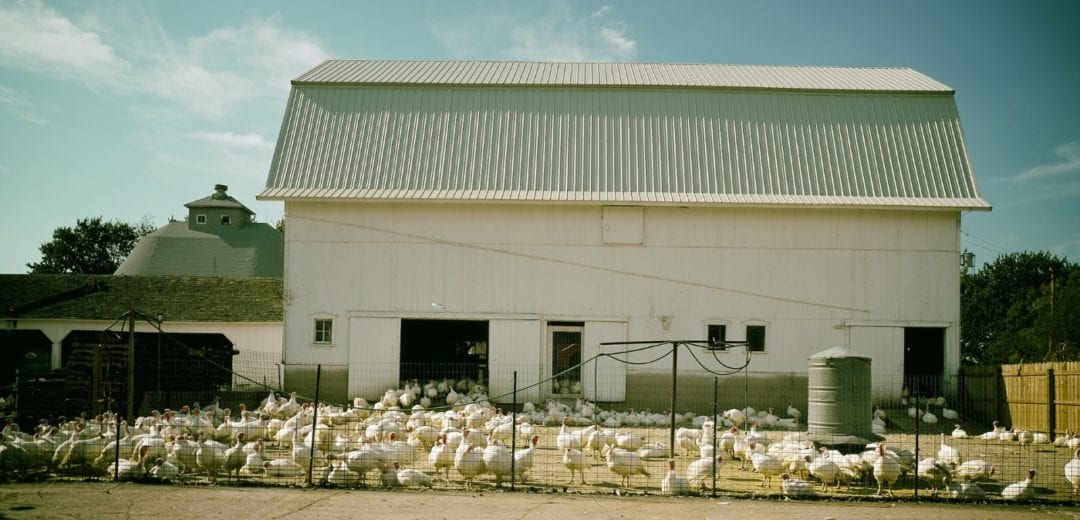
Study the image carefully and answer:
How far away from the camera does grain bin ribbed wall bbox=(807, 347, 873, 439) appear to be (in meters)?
14.5

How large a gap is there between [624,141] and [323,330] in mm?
10809

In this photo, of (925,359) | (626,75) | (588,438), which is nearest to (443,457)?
(588,438)

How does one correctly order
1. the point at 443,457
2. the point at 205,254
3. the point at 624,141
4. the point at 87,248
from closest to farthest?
the point at 443,457, the point at 624,141, the point at 205,254, the point at 87,248

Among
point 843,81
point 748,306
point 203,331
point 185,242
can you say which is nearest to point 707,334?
point 748,306

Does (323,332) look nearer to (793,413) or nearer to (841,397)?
(793,413)

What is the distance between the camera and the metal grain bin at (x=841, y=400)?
1448cm

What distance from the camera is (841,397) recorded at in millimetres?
14562

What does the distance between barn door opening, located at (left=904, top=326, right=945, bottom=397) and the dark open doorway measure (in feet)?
43.4

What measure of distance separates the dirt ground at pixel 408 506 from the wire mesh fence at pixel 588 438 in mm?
504

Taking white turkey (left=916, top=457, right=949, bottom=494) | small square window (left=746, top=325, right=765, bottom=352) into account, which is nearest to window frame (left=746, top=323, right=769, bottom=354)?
small square window (left=746, top=325, right=765, bottom=352)

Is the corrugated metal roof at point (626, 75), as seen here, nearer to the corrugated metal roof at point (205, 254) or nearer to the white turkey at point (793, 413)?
the white turkey at point (793, 413)

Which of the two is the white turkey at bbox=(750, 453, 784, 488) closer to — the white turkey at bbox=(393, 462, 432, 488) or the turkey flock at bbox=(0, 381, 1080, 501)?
the turkey flock at bbox=(0, 381, 1080, 501)

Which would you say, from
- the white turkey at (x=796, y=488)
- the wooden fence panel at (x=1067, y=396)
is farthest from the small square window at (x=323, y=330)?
the wooden fence panel at (x=1067, y=396)

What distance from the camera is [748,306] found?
24203mm
